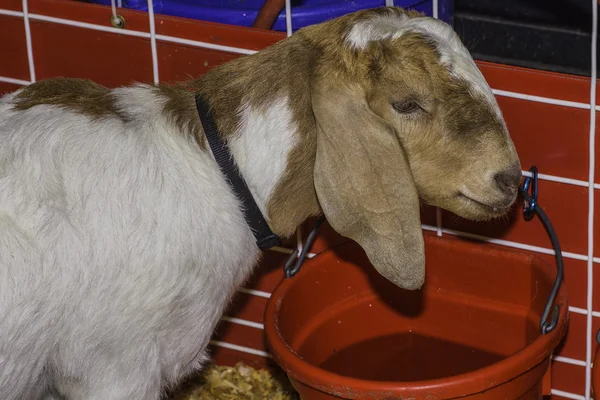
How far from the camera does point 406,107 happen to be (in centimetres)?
252

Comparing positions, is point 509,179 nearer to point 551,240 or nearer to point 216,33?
point 551,240

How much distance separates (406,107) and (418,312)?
37.2 inches

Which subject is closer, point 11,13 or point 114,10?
point 114,10

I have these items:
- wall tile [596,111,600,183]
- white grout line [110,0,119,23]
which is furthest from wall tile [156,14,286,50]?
wall tile [596,111,600,183]

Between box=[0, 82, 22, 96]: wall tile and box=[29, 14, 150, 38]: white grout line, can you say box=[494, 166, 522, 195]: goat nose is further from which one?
box=[0, 82, 22, 96]: wall tile

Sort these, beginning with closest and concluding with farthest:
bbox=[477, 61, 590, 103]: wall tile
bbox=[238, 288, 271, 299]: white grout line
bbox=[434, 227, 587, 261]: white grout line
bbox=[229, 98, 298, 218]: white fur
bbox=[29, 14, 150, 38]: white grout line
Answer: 1. bbox=[229, 98, 298, 218]: white fur
2. bbox=[477, 61, 590, 103]: wall tile
3. bbox=[434, 227, 587, 261]: white grout line
4. bbox=[29, 14, 150, 38]: white grout line
5. bbox=[238, 288, 271, 299]: white grout line

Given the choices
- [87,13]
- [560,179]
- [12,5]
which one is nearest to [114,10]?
[87,13]

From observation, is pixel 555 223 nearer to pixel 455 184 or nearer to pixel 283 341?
pixel 455 184

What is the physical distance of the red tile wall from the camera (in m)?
2.89

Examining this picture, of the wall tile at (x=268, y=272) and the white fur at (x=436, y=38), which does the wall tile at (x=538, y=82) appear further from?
the wall tile at (x=268, y=272)

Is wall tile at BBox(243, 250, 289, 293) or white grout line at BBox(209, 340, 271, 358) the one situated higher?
wall tile at BBox(243, 250, 289, 293)

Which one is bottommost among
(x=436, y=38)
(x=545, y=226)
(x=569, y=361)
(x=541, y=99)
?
(x=569, y=361)

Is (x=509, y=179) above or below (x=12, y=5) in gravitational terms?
below

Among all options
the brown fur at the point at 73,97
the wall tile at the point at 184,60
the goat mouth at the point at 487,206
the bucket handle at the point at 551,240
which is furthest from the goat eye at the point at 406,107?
the wall tile at the point at 184,60
